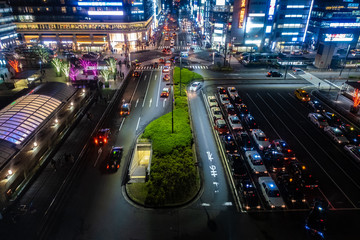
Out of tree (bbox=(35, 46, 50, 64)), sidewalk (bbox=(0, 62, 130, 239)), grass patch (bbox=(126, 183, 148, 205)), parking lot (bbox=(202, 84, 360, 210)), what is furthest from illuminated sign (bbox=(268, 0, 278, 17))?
grass patch (bbox=(126, 183, 148, 205))

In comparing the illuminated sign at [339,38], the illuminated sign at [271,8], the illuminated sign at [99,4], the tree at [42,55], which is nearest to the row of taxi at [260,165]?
the illuminated sign at [339,38]

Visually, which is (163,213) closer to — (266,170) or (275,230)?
(275,230)

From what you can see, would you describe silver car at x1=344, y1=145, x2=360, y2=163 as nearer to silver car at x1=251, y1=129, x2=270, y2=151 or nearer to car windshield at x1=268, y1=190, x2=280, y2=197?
silver car at x1=251, y1=129, x2=270, y2=151

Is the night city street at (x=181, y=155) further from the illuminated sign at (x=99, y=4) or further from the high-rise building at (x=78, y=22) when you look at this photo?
the illuminated sign at (x=99, y=4)

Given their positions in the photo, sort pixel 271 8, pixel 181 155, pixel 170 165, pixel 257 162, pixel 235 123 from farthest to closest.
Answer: pixel 271 8 < pixel 235 123 < pixel 257 162 < pixel 181 155 < pixel 170 165

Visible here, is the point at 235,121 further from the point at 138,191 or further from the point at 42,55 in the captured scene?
the point at 42,55

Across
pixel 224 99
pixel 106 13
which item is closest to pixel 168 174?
pixel 224 99

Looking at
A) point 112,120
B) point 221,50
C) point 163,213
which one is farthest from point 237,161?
point 221,50
